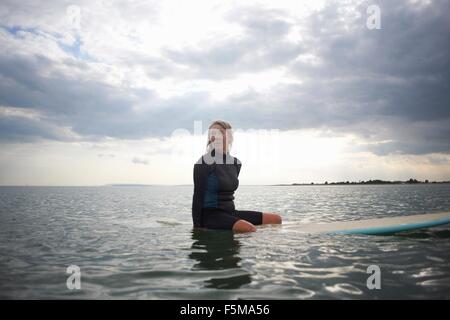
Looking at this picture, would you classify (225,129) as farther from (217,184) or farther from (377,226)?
(377,226)

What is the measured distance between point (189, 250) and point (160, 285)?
6.87ft

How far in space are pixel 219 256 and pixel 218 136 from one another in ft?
9.94

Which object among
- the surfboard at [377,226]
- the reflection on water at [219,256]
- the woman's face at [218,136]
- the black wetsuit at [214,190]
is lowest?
the reflection on water at [219,256]

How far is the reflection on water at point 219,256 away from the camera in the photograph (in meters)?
4.17

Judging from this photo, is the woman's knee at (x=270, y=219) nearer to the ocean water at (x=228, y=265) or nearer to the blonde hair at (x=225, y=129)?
the ocean water at (x=228, y=265)

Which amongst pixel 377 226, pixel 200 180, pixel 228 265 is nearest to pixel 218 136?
pixel 200 180

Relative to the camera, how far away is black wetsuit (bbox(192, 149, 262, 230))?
7.56m

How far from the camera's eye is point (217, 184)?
24.8ft

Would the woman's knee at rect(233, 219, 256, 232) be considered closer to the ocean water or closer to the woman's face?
the ocean water

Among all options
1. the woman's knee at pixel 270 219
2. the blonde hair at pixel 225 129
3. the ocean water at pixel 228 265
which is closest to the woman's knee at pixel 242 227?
the ocean water at pixel 228 265

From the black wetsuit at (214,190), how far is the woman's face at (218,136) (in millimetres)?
214

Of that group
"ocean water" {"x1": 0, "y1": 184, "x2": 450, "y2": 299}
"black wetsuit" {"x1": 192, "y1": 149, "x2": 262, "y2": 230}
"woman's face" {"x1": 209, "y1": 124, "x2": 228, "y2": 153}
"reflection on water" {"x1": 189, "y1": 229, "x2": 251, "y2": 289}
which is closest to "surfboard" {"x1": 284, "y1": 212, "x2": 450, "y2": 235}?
"ocean water" {"x1": 0, "y1": 184, "x2": 450, "y2": 299}

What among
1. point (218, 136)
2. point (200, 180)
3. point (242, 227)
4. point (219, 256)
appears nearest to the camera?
point (219, 256)
